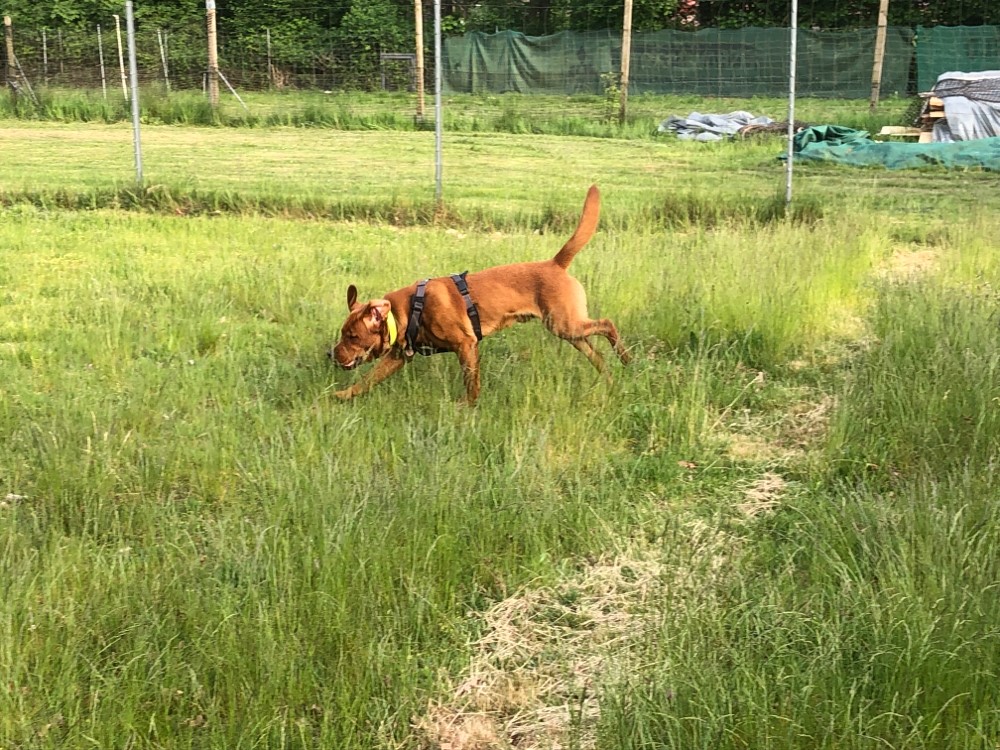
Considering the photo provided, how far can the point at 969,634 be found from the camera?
2.40 m

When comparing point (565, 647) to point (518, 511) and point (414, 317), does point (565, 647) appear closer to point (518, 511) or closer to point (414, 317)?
point (518, 511)

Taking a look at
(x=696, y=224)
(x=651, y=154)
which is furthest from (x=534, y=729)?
(x=651, y=154)

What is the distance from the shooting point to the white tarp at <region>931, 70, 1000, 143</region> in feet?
47.4

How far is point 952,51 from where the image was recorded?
22438 millimetres

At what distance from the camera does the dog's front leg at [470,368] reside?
4652 millimetres

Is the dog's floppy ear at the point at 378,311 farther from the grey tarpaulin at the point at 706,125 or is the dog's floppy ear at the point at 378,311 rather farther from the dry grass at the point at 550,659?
the grey tarpaulin at the point at 706,125

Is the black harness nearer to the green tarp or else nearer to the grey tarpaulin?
the green tarp

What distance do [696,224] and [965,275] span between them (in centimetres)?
295

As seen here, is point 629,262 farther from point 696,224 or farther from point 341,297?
point 696,224

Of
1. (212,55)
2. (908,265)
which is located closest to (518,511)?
(908,265)

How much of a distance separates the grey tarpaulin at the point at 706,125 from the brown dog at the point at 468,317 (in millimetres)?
12780

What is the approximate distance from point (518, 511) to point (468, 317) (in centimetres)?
159

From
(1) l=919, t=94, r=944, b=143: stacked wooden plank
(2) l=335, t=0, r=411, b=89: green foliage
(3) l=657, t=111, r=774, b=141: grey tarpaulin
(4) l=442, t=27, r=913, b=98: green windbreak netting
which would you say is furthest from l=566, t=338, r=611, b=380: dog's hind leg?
(2) l=335, t=0, r=411, b=89: green foliage

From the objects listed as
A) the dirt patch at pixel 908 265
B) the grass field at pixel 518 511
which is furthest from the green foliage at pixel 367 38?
the grass field at pixel 518 511
